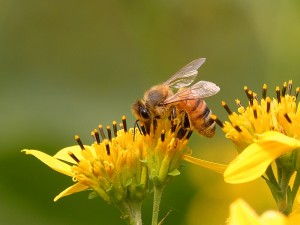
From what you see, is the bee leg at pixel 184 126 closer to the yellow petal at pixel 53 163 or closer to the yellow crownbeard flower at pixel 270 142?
the yellow crownbeard flower at pixel 270 142

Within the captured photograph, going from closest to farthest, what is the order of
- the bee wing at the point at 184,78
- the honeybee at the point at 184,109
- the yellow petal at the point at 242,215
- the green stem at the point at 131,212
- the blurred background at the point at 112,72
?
the yellow petal at the point at 242,215 → the green stem at the point at 131,212 → the honeybee at the point at 184,109 → the bee wing at the point at 184,78 → the blurred background at the point at 112,72

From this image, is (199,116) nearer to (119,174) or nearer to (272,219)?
(119,174)

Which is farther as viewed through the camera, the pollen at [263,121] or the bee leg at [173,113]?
the bee leg at [173,113]

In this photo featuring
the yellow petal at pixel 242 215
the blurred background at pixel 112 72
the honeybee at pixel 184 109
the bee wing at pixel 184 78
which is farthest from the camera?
the blurred background at pixel 112 72

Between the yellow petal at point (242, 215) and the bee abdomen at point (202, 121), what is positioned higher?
the bee abdomen at point (202, 121)

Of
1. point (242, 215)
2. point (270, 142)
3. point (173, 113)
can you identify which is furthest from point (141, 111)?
point (242, 215)

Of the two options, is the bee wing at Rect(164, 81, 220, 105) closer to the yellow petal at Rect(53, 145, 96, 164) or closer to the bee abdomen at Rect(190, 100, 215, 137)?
the bee abdomen at Rect(190, 100, 215, 137)

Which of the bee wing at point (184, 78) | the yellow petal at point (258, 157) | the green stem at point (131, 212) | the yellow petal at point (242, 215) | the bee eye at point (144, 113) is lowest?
the green stem at point (131, 212)

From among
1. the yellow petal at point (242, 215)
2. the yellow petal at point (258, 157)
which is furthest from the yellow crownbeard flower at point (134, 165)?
the yellow petal at point (242, 215)
